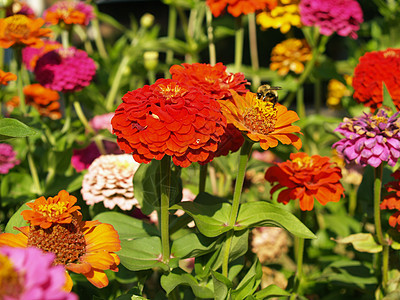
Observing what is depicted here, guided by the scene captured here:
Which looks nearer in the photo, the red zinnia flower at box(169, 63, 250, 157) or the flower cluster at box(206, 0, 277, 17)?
the red zinnia flower at box(169, 63, 250, 157)

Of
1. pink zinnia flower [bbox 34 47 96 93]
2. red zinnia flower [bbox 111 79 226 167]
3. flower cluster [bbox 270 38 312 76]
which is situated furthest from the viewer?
flower cluster [bbox 270 38 312 76]

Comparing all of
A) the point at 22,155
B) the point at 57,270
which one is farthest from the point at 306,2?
the point at 57,270

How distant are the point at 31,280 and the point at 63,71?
3.69 feet

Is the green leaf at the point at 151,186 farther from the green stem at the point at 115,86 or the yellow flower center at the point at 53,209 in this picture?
the green stem at the point at 115,86

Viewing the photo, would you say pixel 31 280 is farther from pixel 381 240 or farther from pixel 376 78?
pixel 376 78

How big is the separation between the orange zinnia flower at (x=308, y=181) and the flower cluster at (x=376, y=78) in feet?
1.05

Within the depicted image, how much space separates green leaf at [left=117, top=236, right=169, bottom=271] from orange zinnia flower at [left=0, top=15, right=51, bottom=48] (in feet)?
2.29

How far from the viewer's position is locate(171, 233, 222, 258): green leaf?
42.1 inches

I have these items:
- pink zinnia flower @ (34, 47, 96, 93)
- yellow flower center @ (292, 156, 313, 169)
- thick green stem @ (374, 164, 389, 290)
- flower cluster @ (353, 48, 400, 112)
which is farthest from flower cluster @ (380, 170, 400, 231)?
pink zinnia flower @ (34, 47, 96, 93)

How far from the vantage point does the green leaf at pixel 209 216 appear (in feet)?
3.34

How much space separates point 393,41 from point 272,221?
1.52 m

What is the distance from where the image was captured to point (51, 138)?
5.60 feet

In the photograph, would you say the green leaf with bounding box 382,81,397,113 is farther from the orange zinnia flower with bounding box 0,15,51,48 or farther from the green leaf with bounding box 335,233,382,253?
the orange zinnia flower with bounding box 0,15,51,48

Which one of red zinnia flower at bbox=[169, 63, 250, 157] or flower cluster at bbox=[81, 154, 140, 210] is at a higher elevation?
red zinnia flower at bbox=[169, 63, 250, 157]
